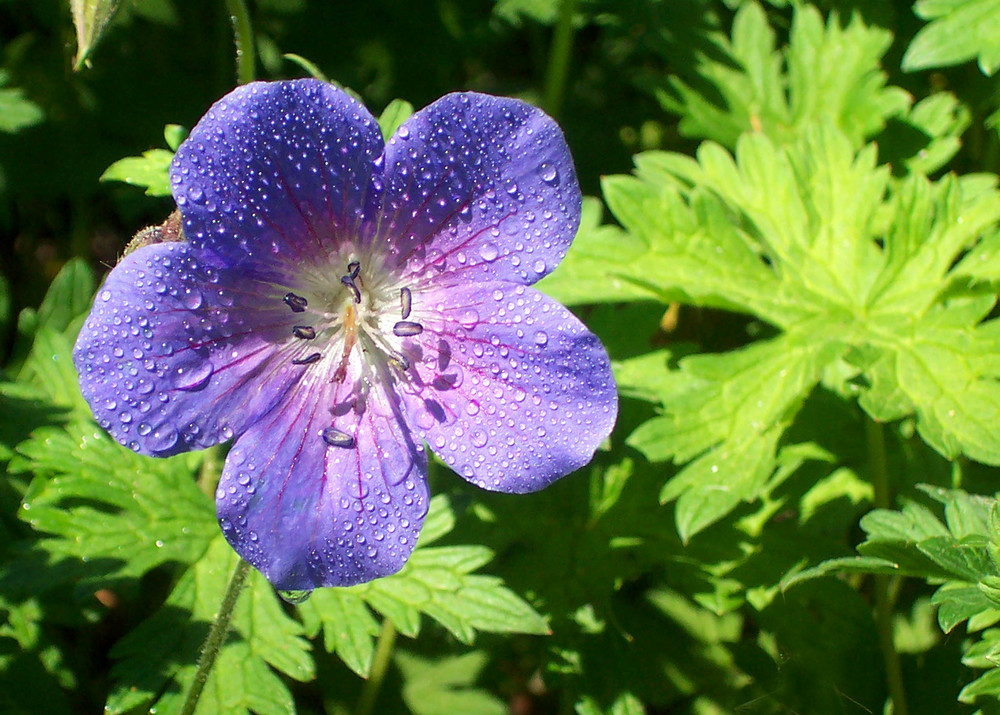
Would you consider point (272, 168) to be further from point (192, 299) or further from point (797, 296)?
point (797, 296)

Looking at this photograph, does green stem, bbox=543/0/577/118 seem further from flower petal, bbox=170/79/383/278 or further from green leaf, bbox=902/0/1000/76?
flower petal, bbox=170/79/383/278

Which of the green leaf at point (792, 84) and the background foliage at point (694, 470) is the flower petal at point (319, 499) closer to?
the background foliage at point (694, 470)

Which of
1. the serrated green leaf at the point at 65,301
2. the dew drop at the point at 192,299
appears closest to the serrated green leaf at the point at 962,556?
the dew drop at the point at 192,299

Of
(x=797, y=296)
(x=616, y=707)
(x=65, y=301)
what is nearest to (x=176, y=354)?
(x=65, y=301)

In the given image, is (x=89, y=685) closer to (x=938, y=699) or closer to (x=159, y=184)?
(x=159, y=184)

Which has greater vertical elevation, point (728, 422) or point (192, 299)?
point (192, 299)

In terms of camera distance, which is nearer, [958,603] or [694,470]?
[958,603]
